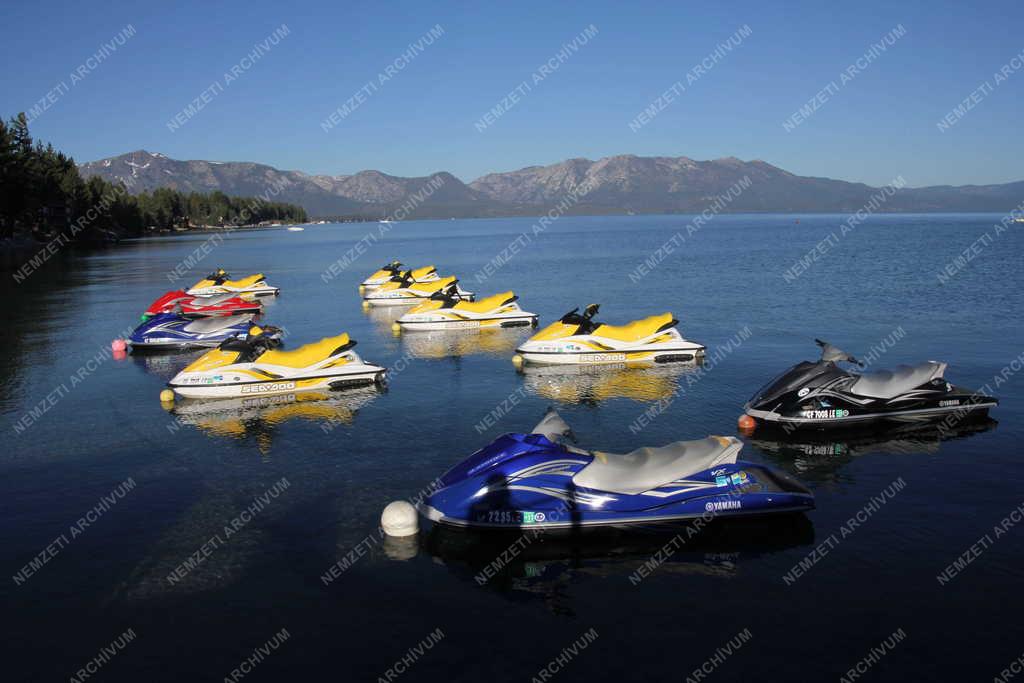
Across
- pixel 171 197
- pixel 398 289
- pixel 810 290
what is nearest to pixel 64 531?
pixel 398 289

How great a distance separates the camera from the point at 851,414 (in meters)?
16.8

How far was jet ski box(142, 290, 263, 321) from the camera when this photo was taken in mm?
35844

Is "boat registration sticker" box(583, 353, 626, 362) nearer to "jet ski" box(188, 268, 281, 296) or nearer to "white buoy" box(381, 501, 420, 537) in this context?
"white buoy" box(381, 501, 420, 537)

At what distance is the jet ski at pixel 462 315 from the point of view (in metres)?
33.0

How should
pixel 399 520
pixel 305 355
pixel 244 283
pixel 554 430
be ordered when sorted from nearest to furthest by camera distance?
pixel 399 520 → pixel 554 430 → pixel 305 355 → pixel 244 283

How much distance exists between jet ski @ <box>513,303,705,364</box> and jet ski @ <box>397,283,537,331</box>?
27.6 ft

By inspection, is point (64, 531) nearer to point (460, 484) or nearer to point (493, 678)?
point (460, 484)

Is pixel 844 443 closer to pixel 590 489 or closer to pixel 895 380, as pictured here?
pixel 895 380

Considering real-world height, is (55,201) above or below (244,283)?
above

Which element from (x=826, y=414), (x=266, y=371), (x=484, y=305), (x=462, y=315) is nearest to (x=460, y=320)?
(x=462, y=315)

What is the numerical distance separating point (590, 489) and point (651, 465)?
1.21 m

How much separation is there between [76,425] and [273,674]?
44.6 ft

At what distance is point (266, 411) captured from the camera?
19.8 m

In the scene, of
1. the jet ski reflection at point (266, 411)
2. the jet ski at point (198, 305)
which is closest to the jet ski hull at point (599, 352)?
the jet ski reflection at point (266, 411)
